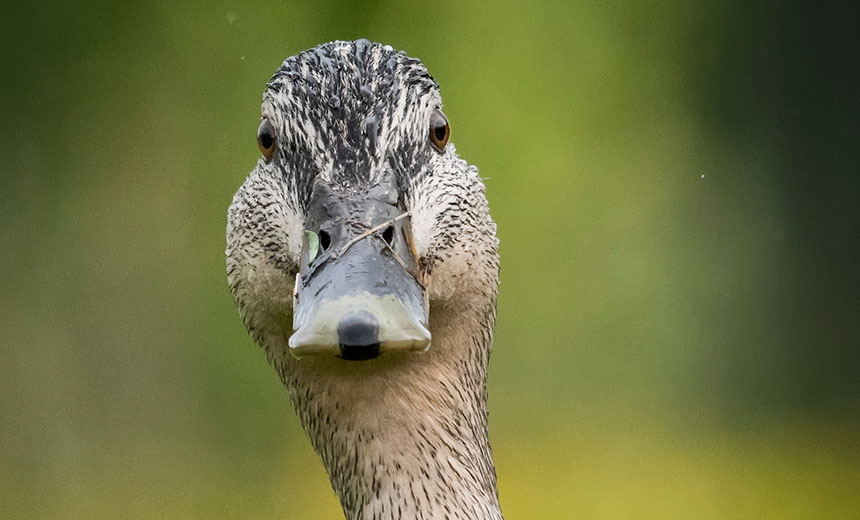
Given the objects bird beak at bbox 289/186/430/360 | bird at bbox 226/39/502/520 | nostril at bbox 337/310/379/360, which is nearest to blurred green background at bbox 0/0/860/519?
bird at bbox 226/39/502/520

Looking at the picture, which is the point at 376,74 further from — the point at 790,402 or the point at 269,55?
the point at 790,402

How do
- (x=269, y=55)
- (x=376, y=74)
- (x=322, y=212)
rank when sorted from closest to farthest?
1. (x=322, y=212)
2. (x=376, y=74)
3. (x=269, y=55)

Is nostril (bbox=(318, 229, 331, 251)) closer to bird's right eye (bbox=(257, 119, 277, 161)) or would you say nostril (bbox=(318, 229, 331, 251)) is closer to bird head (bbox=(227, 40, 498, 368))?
bird head (bbox=(227, 40, 498, 368))

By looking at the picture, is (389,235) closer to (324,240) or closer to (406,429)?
(324,240)

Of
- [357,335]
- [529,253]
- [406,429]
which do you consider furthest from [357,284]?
[529,253]

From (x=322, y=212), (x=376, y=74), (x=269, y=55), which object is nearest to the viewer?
(x=322, y=212)

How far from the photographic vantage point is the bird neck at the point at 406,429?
1.52m

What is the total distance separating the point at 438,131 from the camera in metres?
→ 1.56

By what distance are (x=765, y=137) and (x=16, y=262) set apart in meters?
2.05

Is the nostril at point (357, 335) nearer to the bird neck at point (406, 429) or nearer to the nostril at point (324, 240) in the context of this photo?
the nostril at point (324, 240)

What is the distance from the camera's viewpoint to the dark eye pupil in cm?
154

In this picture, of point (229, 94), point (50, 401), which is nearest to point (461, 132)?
point (229, 94)

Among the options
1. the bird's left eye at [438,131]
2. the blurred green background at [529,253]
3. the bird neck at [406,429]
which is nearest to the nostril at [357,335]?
the bird neck at [406,429]

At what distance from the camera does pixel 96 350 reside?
2689mm
